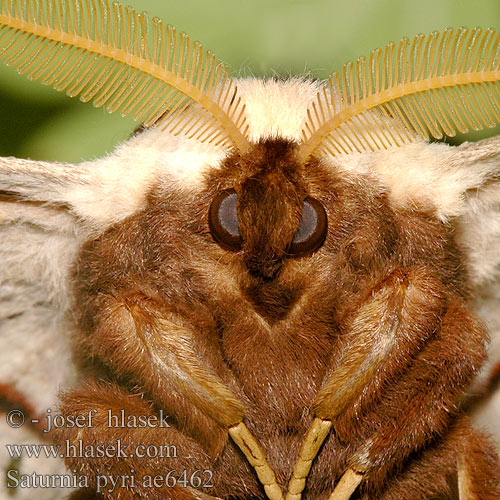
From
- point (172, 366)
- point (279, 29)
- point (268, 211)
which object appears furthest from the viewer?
point (279, 29)

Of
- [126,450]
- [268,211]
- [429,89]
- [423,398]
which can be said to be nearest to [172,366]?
[126,450]

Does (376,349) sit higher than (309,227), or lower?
lower

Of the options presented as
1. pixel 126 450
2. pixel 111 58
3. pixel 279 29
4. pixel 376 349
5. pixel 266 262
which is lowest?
pixel 126 450

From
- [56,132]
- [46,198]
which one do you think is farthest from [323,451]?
[56,132]

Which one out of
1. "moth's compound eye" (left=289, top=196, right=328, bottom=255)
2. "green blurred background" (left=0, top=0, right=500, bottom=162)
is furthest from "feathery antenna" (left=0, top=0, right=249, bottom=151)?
"green blurred background" (left=0, top=0, right=500, bottom=162)

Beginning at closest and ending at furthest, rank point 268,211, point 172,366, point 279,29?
point 268,211 → point 172,366 → point 279,29

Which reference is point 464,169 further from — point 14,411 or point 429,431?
point 14,411

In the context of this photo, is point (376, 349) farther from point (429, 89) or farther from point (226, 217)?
point (429, 89)
